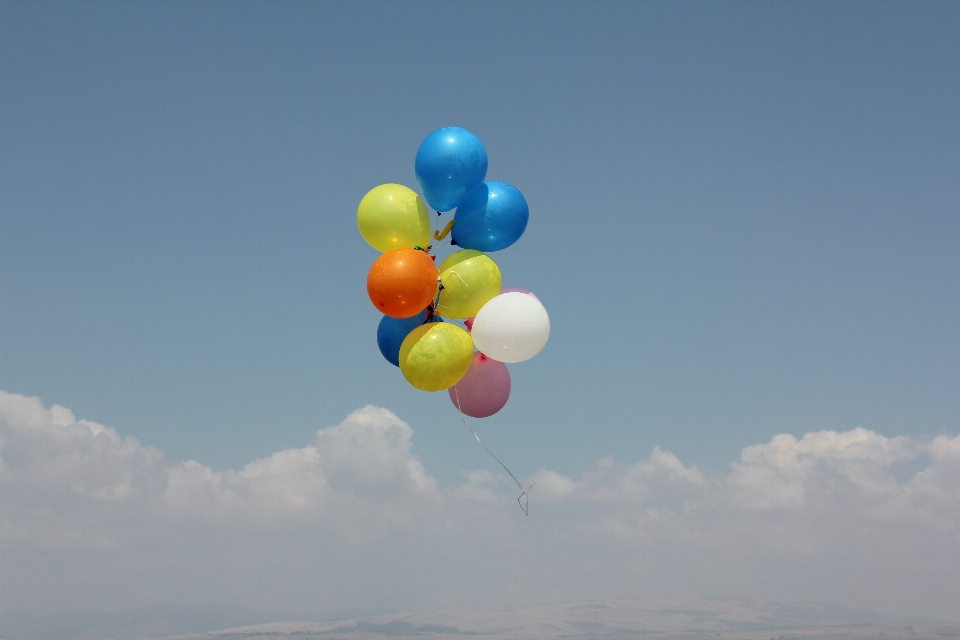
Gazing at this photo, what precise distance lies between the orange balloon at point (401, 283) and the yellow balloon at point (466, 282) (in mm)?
502

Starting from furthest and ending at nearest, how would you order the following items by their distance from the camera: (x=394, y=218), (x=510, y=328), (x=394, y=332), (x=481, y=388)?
1. (x=481, y=388)
2. (x=394, y=332)
3. (x=394, y=218)
4. (x=510, y=328)

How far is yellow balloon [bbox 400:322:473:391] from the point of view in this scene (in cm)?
1281

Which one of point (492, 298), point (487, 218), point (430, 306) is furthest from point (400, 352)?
point (487, 218)

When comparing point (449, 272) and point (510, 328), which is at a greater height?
point (449, 272)

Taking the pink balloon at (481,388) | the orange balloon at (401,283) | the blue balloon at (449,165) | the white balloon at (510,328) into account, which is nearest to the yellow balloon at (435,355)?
the white balloon at (510,328)

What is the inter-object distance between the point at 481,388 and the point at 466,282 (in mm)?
2021

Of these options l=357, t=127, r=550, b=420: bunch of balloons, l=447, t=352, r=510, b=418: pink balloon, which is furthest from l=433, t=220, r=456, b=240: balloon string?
l=447, t=352, r=510, b=418: pink balloon

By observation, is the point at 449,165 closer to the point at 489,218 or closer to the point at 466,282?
the point at 489,218

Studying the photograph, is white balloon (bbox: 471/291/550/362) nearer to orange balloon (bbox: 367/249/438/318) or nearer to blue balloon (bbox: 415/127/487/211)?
orange balloon (bbox: 367/249/438/318)

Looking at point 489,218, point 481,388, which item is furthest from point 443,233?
point 481,388

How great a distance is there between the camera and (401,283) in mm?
12438

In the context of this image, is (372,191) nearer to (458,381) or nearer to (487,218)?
(487,218)

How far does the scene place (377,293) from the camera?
12.6 metres

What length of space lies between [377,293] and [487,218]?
2.29 metres
